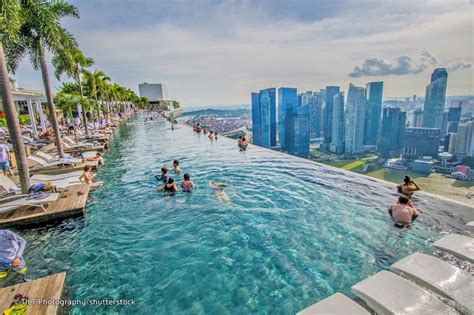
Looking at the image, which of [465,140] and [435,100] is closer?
[465,140]

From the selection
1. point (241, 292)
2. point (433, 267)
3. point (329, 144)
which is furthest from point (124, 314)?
point (329, 144)

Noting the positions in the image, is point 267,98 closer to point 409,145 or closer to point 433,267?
point 409,145

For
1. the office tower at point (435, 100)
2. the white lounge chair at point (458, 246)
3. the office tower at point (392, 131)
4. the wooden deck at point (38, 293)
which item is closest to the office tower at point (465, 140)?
the office tower at point (435, 100)

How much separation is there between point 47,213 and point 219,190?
5444 millimetres

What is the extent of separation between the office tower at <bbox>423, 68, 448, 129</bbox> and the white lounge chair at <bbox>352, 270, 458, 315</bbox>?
63299 mm

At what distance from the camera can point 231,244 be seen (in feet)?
18.9

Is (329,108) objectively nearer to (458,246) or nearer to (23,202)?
(458,246)

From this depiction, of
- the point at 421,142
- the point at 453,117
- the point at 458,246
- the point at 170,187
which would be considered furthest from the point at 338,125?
the point at 458,246

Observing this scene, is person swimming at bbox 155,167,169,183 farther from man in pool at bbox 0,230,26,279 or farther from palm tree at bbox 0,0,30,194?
man in pool at bbox 0,230,26,279

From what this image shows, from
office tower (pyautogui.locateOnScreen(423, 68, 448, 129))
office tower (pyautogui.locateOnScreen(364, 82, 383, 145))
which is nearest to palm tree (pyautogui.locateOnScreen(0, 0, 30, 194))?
office tower (pyautogui.locateOnScreen(423, 68, 448, 129))

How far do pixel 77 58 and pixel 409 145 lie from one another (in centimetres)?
5613

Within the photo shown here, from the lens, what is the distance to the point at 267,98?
64562 millimetres

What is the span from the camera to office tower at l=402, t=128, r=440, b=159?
44250 millimetres

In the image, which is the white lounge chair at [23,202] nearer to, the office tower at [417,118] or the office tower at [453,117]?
the office tower at [453,117]
